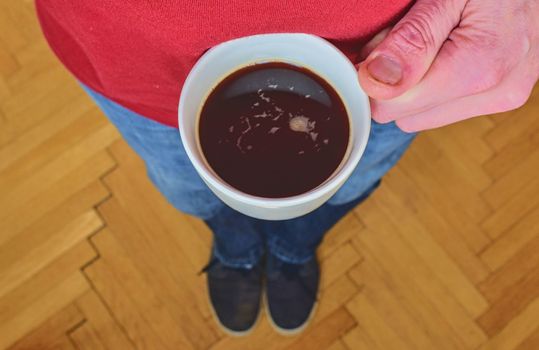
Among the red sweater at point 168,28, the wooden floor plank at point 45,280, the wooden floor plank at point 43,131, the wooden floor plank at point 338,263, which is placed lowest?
the wooden floor plank at point 338,263

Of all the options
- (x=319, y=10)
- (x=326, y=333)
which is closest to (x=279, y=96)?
(x=319, y=10)

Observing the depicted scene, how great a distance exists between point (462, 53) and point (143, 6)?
25cm

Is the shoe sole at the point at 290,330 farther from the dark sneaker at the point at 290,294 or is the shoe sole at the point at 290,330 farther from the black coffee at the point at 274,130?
the black coffee at the point at 274,130

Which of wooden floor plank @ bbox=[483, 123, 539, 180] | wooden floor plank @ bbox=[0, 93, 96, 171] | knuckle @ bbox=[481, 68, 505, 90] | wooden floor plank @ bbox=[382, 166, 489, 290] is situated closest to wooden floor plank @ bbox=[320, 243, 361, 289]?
wooden floor plank @ bbox=[382, 166, 489, 290]

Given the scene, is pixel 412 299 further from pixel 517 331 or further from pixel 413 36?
pixel 413 36

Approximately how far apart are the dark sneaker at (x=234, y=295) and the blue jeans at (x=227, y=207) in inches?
1.0

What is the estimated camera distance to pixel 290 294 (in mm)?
1052

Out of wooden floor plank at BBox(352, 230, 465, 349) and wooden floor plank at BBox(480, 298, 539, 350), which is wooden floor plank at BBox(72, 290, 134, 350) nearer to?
wooden floor plank at BBox(352, 230, 465, 349)

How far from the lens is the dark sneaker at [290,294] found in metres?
1.04

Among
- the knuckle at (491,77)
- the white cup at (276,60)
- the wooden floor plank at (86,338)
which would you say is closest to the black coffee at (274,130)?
the white cup at (276,60)

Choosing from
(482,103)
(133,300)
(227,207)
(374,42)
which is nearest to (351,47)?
(374,42)

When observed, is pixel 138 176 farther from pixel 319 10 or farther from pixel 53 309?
pixel 319 10

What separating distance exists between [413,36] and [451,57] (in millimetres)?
47

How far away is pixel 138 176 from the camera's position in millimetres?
1122
